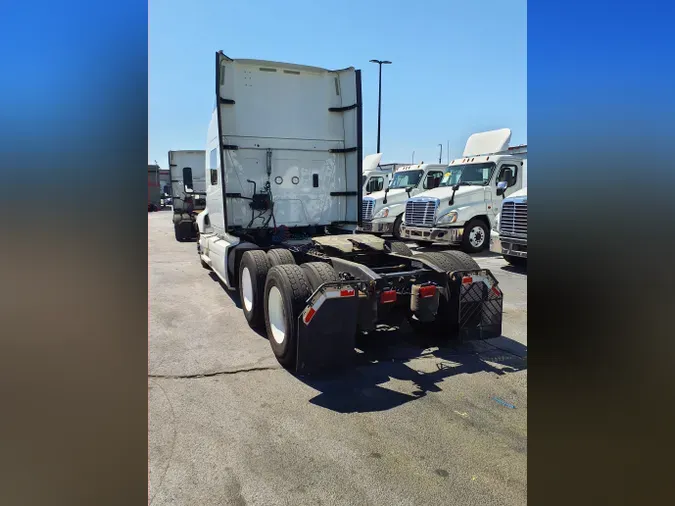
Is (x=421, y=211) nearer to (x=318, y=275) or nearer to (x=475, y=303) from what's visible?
(x=475, y=303)

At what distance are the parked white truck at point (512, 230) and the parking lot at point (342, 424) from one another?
15.5 ft

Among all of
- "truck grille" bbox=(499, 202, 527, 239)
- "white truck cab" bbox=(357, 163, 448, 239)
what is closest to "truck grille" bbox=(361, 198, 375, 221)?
"white truck cab" bbox=(357, 163, 448, 239)

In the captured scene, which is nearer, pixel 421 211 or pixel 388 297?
pixel 388 297

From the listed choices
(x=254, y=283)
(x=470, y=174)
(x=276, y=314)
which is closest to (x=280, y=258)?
(x=254, y=283)

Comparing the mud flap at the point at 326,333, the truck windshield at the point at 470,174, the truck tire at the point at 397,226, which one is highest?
the truck windshield at the point at 470,174

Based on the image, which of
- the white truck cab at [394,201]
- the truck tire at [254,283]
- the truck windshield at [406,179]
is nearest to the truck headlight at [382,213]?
the white truck cab at [394,201]

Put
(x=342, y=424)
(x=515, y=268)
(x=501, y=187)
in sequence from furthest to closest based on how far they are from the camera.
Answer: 1. (x=501, y=187)
2. (x=515, y=268)
3. (x=342, y=424)

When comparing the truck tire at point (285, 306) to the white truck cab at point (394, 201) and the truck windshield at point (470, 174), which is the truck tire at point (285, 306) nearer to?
the truck windshield at point (470, 174)

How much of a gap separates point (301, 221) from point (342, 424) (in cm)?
501

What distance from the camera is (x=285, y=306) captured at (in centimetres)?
491

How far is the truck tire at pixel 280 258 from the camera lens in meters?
6.25

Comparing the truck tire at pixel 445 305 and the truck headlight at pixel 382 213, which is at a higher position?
the truck headlight at pixel 382 213
